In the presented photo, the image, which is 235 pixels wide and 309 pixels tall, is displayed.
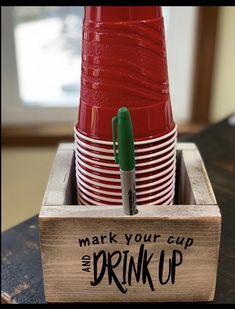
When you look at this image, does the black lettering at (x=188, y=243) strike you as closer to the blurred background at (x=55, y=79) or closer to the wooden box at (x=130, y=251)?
the wooden box at (x=130, y=251)

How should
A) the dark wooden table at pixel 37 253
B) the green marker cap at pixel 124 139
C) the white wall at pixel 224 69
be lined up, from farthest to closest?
the white wall at pixel 224 69, the dark wooden table at pixel 37 253, the green marker cap at pixel 124 139

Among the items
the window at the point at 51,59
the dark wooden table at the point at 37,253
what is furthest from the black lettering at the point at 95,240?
the window at the point at 51,59

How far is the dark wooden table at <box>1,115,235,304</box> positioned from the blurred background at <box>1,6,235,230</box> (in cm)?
46

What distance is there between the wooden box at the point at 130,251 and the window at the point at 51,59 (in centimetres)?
81

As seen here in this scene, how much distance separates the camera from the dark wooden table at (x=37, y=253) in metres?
0.51

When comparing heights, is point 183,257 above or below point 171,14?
below

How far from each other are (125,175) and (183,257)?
0.35 ft

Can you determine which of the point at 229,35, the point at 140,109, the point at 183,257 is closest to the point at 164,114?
the point at 140,109

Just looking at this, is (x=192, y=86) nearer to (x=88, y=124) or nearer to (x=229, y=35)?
(x=229, y=35)

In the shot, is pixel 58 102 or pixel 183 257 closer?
pixel 183 257

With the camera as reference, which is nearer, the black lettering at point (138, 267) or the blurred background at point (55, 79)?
the black lettering at point (138, 267)

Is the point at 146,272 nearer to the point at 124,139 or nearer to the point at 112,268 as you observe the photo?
the point at 112,268

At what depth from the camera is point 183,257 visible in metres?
0.45

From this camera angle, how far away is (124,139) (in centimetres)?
39
